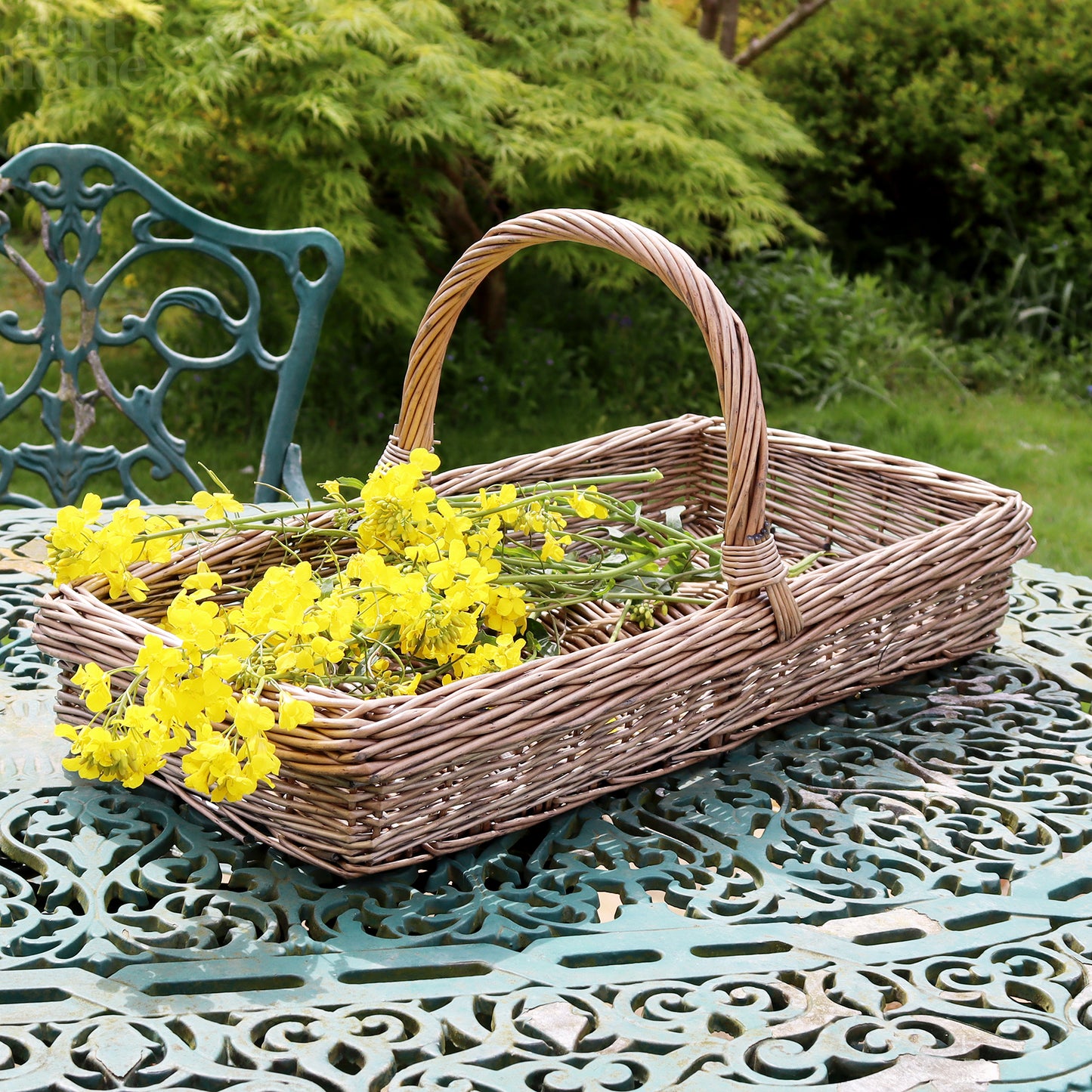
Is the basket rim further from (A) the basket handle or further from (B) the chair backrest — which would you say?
(B) the chair backrest

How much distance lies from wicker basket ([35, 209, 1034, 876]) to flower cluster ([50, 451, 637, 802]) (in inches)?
1.8

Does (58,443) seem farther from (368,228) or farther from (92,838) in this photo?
(368,228)

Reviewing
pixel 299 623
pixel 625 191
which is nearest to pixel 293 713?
pixel 299 623

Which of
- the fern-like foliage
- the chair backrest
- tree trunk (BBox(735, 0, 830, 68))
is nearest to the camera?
the chair backrest

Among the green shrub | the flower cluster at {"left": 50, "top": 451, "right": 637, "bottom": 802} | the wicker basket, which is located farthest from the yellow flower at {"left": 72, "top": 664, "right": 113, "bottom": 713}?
the green shrub

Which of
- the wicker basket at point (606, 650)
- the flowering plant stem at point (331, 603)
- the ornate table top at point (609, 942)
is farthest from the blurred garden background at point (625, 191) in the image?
the ornate table top at point (609, 942)

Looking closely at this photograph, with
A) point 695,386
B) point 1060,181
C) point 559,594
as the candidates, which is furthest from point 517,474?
point 1060,181

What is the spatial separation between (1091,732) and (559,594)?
58 centimetres

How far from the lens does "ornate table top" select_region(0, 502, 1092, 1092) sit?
0.85 meters

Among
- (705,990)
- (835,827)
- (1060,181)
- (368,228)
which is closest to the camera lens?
(705,990)

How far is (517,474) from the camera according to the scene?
1.59 meters

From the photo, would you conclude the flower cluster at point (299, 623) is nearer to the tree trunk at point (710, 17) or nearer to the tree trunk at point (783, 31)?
the tree trunk at point (783, 31)

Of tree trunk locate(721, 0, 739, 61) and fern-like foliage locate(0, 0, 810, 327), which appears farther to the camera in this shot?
tree trunk locate(721, 0, 739, 61)

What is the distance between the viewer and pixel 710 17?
18.7 feet
